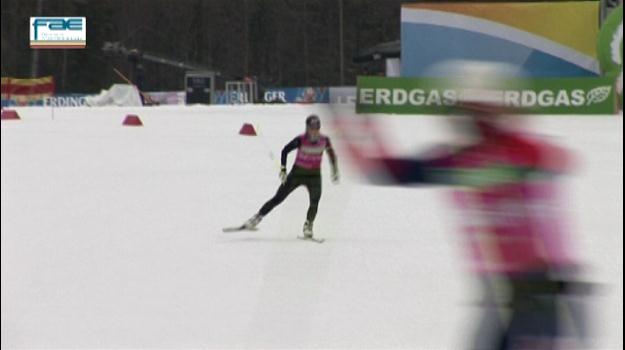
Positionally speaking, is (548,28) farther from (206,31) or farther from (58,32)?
(58,32)

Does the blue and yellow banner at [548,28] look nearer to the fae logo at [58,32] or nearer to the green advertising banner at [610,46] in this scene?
the green advertising banner at [610,46]

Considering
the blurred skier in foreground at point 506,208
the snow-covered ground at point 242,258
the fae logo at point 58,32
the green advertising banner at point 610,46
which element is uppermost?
the green advertising banner at point 610,46

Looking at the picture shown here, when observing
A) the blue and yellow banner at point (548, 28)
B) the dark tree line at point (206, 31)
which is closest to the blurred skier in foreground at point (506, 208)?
the dark tree line at point (206, 31)

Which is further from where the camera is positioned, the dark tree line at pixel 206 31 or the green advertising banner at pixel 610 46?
the green advertising banner at pixel 610 46

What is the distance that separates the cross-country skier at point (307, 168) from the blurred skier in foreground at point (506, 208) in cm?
228

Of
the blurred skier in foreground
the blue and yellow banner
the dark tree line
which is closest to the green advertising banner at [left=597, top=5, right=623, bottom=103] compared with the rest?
the blue and yellow banner

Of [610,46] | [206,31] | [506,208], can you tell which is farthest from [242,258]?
[610,46]

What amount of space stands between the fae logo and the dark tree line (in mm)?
26

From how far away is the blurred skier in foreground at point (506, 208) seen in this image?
216 centimetres

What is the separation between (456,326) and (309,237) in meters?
2.22

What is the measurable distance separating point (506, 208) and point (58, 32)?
1.47m

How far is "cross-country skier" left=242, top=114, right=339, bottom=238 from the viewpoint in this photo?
204 inches

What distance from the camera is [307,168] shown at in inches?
222

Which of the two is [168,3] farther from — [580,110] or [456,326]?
[580,110]
